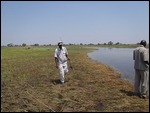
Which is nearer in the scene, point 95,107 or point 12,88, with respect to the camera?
point 95,107

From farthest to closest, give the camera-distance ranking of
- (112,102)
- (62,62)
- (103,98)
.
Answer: (62,62), (103,98), (112,102)

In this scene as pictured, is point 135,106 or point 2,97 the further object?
point 2,97

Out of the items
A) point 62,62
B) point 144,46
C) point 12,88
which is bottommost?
point 12,88

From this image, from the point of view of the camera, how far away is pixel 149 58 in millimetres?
9469

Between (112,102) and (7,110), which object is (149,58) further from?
(7,110)

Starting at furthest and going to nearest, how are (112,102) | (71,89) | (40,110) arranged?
(71,89) → (112,102) → (40,110)

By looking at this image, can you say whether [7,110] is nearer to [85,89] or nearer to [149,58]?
[85,89]

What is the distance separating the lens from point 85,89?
11.2 m

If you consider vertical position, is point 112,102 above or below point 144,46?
below

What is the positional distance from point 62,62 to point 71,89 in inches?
71.1

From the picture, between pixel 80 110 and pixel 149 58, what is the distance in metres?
3.22

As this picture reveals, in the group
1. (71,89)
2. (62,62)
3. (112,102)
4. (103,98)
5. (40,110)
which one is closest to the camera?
(40,110)

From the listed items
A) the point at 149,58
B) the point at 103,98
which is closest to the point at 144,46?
the point at 149,58

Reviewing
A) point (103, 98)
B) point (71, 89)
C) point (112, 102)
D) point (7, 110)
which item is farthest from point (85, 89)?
point (7, 110)
